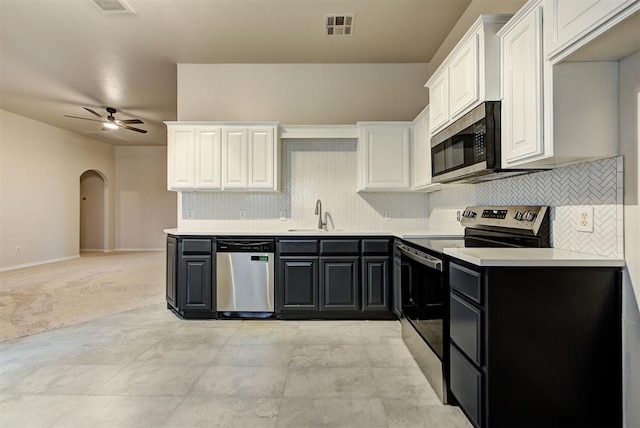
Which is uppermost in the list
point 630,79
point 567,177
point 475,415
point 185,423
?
point 630,79

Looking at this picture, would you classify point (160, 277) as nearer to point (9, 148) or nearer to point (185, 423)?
point (9, 148)

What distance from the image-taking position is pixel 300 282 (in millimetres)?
3488

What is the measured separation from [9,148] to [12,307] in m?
3.71

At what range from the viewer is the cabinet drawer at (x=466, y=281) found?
162cm

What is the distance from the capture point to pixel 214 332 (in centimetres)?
320

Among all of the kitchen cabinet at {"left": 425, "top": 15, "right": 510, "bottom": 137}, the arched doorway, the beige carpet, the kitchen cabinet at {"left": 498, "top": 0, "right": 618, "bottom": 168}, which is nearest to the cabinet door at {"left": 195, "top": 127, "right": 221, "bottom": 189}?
the beige carpet

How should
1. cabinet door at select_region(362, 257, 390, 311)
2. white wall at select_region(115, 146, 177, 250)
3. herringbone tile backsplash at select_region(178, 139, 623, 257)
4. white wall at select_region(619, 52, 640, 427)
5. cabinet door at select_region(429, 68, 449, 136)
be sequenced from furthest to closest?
white wall at select_region(115, 146, 177, 250)
herringbone tile backsplash at select_region(178, 139, 623, 257)
cabinet door at select_region(362, 257, 390, 311)
cabinet door at select_region(429, 68, 449, 136)
white wall at select_region(619, 52, 640, 427)

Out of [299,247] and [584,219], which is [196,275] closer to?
[299,247]

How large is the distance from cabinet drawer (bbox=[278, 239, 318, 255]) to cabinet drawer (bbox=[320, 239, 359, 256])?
0.09 metres

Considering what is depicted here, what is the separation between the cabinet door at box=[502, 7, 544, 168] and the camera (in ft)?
5.33

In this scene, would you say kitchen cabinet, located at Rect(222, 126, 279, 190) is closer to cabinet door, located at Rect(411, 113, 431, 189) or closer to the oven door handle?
cabinet door, located at Rect(411, 113, 431, 189)

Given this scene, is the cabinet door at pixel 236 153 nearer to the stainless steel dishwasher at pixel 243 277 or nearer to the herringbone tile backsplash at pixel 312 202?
the herringbone tile backsplash at pixel 312 202

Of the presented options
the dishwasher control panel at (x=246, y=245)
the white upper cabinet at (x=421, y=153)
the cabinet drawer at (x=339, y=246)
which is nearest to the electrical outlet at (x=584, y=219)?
the white upper cabinet at (x=421, y=153)

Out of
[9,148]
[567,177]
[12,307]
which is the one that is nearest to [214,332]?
[12,307]
